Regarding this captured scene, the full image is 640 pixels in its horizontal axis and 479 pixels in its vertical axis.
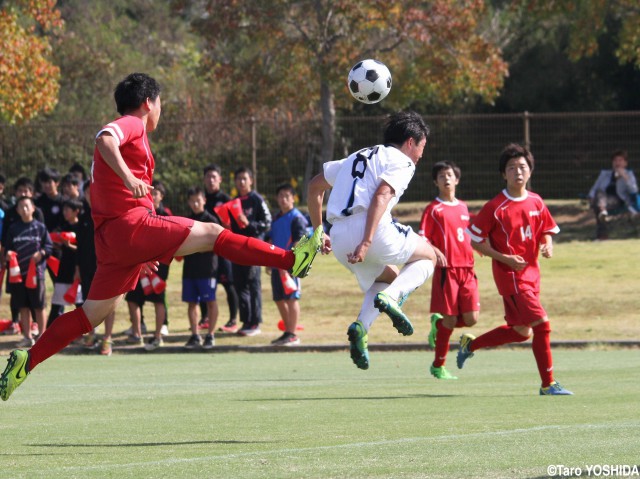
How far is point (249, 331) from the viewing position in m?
18.6

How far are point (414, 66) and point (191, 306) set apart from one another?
1684 cm

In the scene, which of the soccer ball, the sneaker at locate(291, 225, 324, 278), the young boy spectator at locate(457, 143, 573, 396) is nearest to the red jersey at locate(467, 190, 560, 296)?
the young boy spectator at locate(457, 143, 573, 396)

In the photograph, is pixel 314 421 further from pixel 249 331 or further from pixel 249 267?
pixel 249 331

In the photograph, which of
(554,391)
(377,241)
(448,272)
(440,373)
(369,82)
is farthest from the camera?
(448,272)

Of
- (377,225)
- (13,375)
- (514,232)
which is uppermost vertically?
(377,225)

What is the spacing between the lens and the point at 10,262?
17.4 m

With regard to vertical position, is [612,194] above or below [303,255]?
below

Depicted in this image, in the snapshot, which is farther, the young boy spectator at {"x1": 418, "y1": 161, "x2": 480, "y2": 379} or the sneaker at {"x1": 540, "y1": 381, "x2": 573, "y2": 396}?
the young boy spectator at {"x1": 418, "y1": 161, "x2": 480, "y2": 379}

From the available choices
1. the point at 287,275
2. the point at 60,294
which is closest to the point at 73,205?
the point at 60,294

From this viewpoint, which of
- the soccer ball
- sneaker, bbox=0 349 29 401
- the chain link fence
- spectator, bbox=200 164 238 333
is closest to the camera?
sneaker, bbox=0 349 29 401

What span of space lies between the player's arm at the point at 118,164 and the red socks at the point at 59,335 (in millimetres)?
1148

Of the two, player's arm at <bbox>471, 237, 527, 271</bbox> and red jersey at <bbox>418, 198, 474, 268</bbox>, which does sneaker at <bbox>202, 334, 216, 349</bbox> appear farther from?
player's arm at <bbox>471, 237, 527, 271</bbox>

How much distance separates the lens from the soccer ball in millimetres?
10500

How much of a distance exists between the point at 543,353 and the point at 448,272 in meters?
2.40
